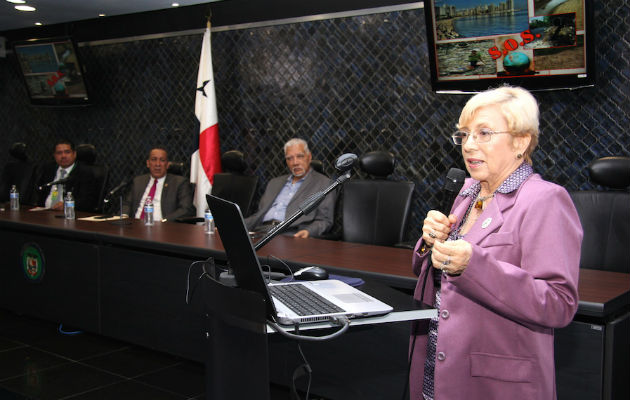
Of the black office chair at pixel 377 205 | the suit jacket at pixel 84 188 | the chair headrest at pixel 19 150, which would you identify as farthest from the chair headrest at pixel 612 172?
the chair headrest at pixel 19 150

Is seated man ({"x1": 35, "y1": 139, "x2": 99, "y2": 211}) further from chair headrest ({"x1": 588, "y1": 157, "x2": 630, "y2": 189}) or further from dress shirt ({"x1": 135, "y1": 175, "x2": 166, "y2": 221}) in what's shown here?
chair headrest ({"x1": 588, "y1": 157, "x2": 630, "y2": 189})

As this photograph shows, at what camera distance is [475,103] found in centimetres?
148

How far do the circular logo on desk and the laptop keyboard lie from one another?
3.11 meters

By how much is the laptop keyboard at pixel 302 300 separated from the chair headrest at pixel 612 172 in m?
1.88

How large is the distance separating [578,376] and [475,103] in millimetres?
1118

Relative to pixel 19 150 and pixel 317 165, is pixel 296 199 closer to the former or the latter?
pixel 317 165

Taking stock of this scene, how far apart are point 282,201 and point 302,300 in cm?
326

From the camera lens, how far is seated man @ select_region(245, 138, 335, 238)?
4.32 meters

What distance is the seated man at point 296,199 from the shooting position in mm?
4320

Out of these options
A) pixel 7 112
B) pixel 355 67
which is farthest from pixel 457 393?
pixel 7 112

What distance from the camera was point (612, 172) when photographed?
9.43 ft

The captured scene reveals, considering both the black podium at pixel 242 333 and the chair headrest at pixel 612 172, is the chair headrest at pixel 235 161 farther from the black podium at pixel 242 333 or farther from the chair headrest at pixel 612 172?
the black podium at pixel 242 333

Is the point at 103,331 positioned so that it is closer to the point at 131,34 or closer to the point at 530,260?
the point at 530,260

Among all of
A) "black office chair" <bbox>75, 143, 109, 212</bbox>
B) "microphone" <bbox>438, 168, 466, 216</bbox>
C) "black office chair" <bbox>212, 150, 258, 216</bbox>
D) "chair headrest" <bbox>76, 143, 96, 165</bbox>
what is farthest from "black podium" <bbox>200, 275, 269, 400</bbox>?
"chair headrest" <bbox>76, 143, 96, 165</bbox>
